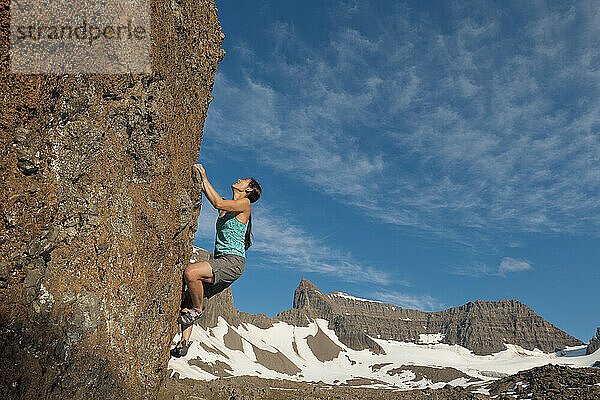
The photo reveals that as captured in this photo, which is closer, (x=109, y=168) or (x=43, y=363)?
(x=43, y=363)

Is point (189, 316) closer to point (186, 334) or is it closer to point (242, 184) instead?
point (186, 334)

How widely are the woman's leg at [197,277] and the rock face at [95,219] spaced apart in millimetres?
228

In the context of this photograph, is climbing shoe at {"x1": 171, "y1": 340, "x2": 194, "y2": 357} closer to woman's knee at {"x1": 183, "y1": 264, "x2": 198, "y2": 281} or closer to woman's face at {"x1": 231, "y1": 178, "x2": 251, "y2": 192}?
woman's knee at {"x1": 183, "y1": 264, "x2": 198, "y2": 281}

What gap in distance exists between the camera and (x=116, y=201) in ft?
19.9

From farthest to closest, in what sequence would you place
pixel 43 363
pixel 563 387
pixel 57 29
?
pixel 563 387
pixel 57 29
pixel 43 363

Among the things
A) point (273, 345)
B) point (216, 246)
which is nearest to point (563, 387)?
point (216, 246)

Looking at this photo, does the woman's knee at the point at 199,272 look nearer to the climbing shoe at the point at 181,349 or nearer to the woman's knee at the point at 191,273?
the woman's knee at the point at 191,273

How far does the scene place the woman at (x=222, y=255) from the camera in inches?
314

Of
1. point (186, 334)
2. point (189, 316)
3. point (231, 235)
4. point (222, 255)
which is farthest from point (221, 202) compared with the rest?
point (186, 334)

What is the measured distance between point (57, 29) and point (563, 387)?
99.4 meters

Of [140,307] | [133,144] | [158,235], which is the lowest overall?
[140,307]

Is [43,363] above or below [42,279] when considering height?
below

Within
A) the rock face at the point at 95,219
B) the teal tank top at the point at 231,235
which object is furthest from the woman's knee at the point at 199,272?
the teal tank top at the point at 231,235

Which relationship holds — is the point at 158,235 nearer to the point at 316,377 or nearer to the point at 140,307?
the point at 140,307
